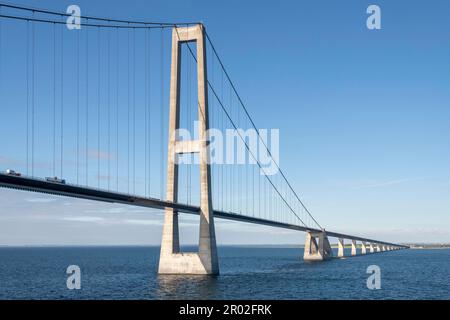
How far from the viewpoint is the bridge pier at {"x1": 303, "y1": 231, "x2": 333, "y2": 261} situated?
14425 centimetres

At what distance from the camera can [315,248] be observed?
149 metres

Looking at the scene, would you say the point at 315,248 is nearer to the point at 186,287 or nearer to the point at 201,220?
the point at 201,220

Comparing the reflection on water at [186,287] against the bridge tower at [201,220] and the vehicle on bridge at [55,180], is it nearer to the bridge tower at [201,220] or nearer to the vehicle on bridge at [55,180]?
the bridge tower at [201,220]

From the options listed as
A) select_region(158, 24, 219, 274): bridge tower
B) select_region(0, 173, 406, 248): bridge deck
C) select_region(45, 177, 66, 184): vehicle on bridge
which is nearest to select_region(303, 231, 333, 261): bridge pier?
select_region(0, 173, 406, 248): bridge deck

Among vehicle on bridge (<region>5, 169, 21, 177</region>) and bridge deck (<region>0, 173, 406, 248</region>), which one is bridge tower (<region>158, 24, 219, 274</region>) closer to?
bridge deck (<region>0, 173, 406, 248</region>)

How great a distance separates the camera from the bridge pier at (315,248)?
144250 millimetres

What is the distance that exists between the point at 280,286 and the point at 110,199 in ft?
64.7

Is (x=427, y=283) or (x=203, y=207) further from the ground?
(x=203, y=207)

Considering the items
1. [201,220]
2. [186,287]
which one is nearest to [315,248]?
[201,220]

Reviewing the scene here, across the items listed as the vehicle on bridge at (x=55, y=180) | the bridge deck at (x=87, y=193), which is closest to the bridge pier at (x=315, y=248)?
the bridge deck at (x=87, y=193)
